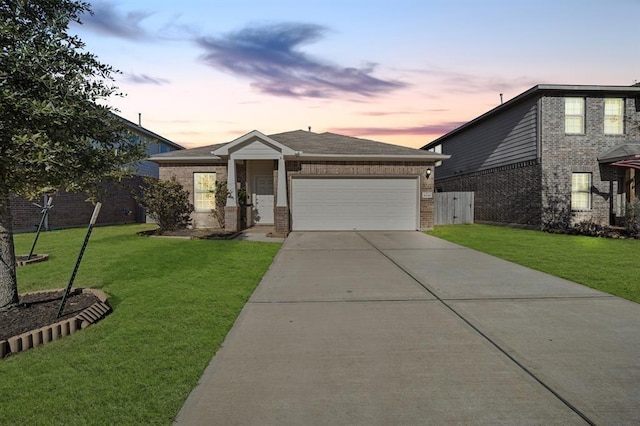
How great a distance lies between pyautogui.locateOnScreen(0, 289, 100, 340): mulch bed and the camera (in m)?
4.04

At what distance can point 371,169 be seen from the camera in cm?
1544

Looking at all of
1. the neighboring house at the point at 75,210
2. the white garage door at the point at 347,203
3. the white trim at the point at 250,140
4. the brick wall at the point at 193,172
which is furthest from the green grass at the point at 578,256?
the neighboring house at the point at 75,210

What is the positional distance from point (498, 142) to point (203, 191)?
15.7m

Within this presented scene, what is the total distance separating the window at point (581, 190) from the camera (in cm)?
1573

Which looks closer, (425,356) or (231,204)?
(425,356)

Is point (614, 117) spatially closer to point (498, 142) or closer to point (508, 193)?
point (498, 142)

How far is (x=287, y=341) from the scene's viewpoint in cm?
387

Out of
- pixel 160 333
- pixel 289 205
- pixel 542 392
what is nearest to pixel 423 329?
pixel 542 392

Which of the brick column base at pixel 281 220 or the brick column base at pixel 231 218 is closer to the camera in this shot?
the brick column base at pixel 281 220

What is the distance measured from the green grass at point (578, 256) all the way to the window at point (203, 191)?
10.5 m

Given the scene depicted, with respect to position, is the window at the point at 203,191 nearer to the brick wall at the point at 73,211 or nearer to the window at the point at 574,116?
the brick wall at the point at 73,211

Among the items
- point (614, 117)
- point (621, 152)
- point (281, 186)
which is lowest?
point (281, 186)

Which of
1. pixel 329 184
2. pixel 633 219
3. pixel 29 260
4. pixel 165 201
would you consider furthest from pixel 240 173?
pixel 633 219

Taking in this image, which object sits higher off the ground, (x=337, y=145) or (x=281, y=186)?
(x=337, y=145)
